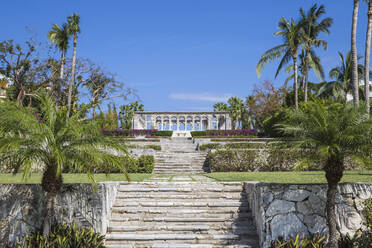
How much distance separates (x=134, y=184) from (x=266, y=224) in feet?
11.6

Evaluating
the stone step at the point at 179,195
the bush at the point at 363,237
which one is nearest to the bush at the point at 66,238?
the stone step at the point at 179,195

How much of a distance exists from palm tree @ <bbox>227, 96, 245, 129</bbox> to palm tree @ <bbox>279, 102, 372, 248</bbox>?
4781 centimetres

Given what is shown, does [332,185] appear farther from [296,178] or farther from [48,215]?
[48,215]

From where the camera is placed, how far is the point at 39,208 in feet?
20.0

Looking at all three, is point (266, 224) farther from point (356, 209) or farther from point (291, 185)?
point (356, 209)

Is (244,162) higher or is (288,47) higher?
(288,47)

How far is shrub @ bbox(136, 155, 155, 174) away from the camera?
13547 mm

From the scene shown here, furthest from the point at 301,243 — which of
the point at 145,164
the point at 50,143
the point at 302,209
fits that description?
the point at 145,164

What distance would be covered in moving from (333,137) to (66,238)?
5.33m

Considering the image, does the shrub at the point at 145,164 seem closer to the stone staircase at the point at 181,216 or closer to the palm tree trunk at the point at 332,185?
the stone staircase at the point at 181,216

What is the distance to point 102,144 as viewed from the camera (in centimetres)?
562

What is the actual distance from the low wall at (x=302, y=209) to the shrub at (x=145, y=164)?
8.05 metres

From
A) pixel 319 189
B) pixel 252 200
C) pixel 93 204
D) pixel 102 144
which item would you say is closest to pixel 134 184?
pixel 93 204

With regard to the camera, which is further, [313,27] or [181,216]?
[313,27]
